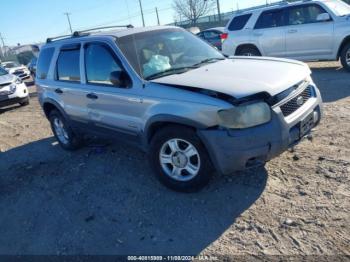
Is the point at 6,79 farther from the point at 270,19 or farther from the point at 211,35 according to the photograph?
the point at 211,35

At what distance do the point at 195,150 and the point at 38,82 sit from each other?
394 centimetres

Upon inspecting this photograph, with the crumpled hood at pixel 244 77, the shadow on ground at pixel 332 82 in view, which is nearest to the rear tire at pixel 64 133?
the crumpled hood at pixel 244 77

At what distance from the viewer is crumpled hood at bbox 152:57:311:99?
3.51m

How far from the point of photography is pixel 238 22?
11125mm

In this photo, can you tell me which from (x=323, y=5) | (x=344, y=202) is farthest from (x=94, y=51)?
(x=323, y=5)

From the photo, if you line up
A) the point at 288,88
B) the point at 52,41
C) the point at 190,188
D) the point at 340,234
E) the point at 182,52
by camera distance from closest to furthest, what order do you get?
the point at 340,234, the point at 288,88, the point at 190,188, the point at 182,52, the point at 52,41

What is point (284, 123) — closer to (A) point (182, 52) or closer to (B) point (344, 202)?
(B) point (344, 202)

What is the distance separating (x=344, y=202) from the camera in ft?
11.4

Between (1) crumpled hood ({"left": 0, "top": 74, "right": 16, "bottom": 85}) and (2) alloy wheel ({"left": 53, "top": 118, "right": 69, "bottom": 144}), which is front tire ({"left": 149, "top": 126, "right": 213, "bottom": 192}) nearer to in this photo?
(2) alloy wheel ({"left": 53, "top": 118, "right": 69, "bottom": 144})

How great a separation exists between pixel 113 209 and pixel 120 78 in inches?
60.2

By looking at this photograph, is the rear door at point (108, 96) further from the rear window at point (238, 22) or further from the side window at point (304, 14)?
the rear window at point (238, 22)

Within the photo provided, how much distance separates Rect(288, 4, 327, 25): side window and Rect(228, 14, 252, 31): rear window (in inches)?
53.1

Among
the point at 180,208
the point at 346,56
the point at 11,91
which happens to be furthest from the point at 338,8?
the point at 11,91

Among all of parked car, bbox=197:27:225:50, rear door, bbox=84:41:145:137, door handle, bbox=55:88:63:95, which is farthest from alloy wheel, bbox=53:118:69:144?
parked car, bbox=197:27:225:50
